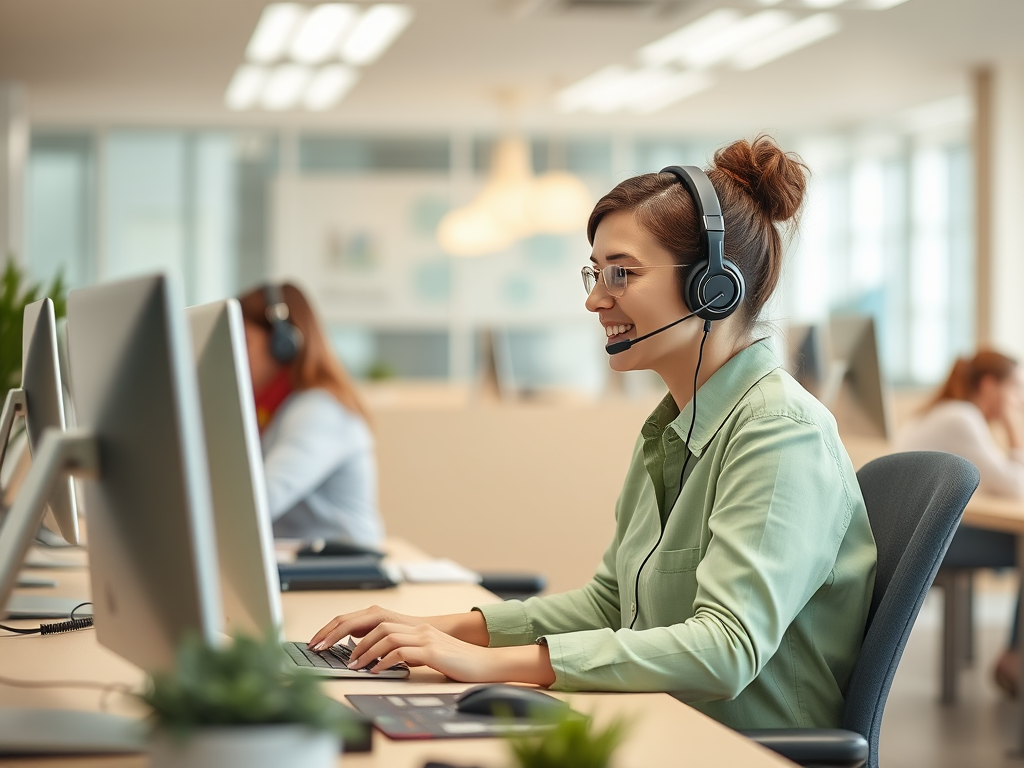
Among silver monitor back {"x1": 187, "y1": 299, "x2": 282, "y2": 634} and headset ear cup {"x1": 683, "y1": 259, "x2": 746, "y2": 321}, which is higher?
headset ear cup {"x1": 683, "y1": 259, "x2": 746, "y2": 321}

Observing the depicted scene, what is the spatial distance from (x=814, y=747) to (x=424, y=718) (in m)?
0.39

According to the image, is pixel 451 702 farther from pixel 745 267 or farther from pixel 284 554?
pixel 284 554

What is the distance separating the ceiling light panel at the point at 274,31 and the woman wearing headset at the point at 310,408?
9.10 ft

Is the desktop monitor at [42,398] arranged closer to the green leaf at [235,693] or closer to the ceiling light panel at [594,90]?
the green leaf at [235,693]

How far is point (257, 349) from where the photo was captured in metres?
3.02

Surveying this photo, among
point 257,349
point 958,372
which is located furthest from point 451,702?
point 958,372

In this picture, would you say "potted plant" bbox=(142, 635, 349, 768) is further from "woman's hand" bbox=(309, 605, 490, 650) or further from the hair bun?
the hair bun

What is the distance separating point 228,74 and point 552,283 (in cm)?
304

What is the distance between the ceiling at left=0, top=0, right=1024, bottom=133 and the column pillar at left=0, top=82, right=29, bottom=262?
153 mm

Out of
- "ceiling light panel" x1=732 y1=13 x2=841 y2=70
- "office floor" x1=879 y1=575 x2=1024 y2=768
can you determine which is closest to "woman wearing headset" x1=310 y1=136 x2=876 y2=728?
"office floor" x1=879 y1=575 x2=1024 y2=768

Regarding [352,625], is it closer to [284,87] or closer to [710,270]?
[710,270]

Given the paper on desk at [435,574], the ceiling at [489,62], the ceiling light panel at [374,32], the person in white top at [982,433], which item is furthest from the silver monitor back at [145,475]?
the ceiling light panel at [374,32]

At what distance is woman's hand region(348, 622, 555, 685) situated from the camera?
1.32m

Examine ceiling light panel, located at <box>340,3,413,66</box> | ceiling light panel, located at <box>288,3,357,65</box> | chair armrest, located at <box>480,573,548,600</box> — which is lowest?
chair armrest, located at <box>480,573,548,600</box>
